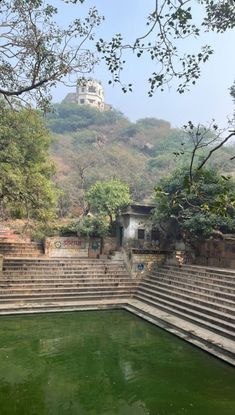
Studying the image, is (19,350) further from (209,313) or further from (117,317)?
(209,313)

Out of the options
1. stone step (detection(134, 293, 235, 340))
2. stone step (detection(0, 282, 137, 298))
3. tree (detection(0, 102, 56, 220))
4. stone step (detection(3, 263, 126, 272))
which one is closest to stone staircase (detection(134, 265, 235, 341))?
stone step (detection(134, 293, 235, 340))

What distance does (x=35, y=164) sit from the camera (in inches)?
688

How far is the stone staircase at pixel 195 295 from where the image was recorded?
897cm

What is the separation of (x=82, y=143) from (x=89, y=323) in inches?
1907

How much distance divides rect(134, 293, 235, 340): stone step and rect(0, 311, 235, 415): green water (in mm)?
1059

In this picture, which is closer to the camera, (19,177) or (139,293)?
(19,177)

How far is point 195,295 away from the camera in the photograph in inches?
428

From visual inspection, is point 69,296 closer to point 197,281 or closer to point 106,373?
point 197,281

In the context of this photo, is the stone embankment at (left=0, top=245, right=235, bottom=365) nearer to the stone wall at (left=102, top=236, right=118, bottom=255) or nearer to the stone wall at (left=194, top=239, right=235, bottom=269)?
the stone wall at (left=194, top=239, right=235, bottom=269)

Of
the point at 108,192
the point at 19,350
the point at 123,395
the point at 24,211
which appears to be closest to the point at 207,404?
the point at 123,395

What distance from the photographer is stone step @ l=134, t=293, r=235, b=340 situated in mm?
8281

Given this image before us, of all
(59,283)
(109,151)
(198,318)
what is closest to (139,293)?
(59,283)

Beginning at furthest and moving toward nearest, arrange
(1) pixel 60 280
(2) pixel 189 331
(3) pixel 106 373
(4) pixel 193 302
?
(1) pixel 60 280 < (4) pixel 193 302 < (2) pixel 189 331 < (3) pixel 106 373

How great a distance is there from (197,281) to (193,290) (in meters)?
0.48
